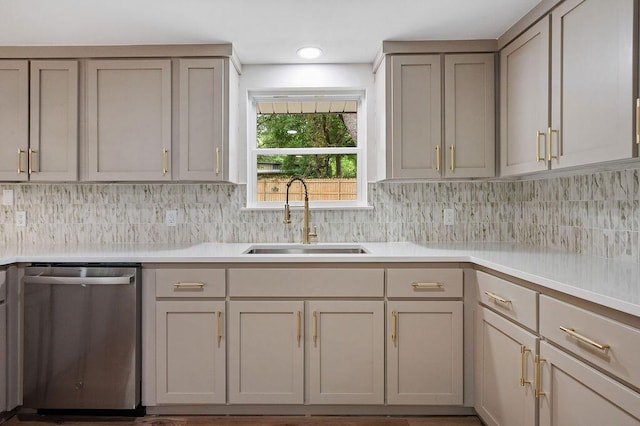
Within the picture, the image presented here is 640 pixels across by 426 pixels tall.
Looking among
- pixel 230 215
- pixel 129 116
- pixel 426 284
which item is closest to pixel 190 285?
pixel 230 215

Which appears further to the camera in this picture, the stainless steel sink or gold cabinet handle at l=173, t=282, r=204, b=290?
the stainless steel sink

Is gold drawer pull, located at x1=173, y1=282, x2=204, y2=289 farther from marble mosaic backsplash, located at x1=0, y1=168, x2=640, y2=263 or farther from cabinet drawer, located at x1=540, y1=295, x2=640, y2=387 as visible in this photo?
cabinet drawer, located at x1=540, y1=295, x2=640, y2=387

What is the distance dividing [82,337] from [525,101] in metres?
2.63

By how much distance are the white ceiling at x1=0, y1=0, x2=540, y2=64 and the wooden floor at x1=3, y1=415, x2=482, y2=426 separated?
212 centimetres

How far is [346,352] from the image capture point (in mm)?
2133

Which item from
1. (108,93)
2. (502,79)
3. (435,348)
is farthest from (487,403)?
(108,93)

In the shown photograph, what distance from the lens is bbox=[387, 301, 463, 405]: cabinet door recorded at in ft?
6.94

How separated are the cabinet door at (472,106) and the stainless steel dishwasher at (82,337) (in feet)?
6.50

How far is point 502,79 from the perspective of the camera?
239 cm

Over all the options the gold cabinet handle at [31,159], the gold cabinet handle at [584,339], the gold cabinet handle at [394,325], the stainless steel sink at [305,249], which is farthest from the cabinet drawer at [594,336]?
the gold cabinet handle at [31,159]

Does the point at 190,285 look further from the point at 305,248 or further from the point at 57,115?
the point at 57,115

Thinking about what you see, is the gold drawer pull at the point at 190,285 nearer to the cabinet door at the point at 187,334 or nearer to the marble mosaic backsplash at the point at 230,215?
the cabinet door at the point at 187,334

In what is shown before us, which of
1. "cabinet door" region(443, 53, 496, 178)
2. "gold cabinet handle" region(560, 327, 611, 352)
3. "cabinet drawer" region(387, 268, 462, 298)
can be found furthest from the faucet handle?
"gold cabinet handle" region(560, 327, 611, 352)

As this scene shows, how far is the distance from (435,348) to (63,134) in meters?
2.48
